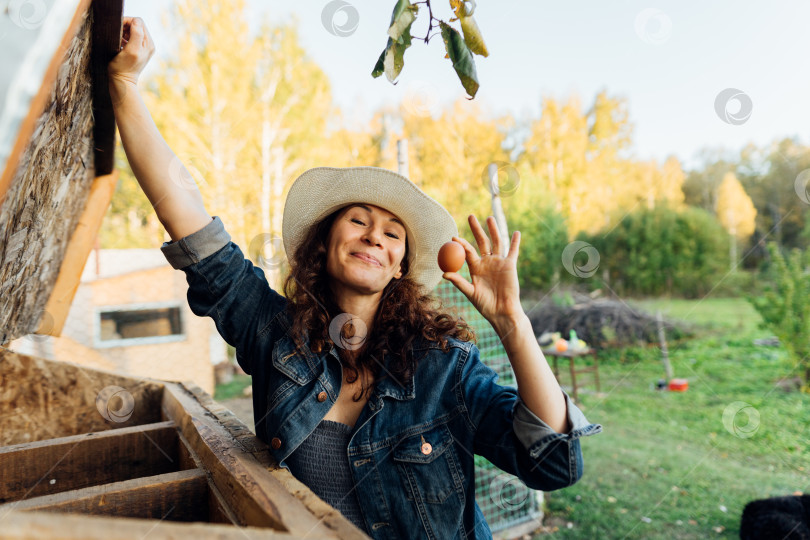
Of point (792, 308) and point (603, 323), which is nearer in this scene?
point (792, 308)

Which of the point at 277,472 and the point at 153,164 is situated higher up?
the point at 153,164

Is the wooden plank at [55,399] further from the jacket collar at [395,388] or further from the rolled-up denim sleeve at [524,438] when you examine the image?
the rolled-up denim sleeve at [524,438]

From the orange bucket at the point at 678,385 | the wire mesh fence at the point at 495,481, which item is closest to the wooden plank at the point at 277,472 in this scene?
the wire mesh fence at the point at 495,481

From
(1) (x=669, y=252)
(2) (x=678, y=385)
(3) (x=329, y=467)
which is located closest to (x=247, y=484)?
(3) (x=329, y=467)

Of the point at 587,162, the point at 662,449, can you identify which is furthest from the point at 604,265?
the point at 662,449

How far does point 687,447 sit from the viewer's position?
725 cm

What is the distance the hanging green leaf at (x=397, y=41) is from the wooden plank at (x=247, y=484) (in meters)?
1.02

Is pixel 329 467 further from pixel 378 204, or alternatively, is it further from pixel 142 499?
pixel 378 204

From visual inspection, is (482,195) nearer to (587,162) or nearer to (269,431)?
(587,162)

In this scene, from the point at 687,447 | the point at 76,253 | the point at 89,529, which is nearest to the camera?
the point at 89,529

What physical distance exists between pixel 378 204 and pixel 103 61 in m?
0.94

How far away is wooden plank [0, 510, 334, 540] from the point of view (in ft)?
1.62

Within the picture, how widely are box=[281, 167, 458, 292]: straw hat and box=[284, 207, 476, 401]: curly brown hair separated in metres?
0.05

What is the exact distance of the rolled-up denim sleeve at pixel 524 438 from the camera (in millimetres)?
1345
